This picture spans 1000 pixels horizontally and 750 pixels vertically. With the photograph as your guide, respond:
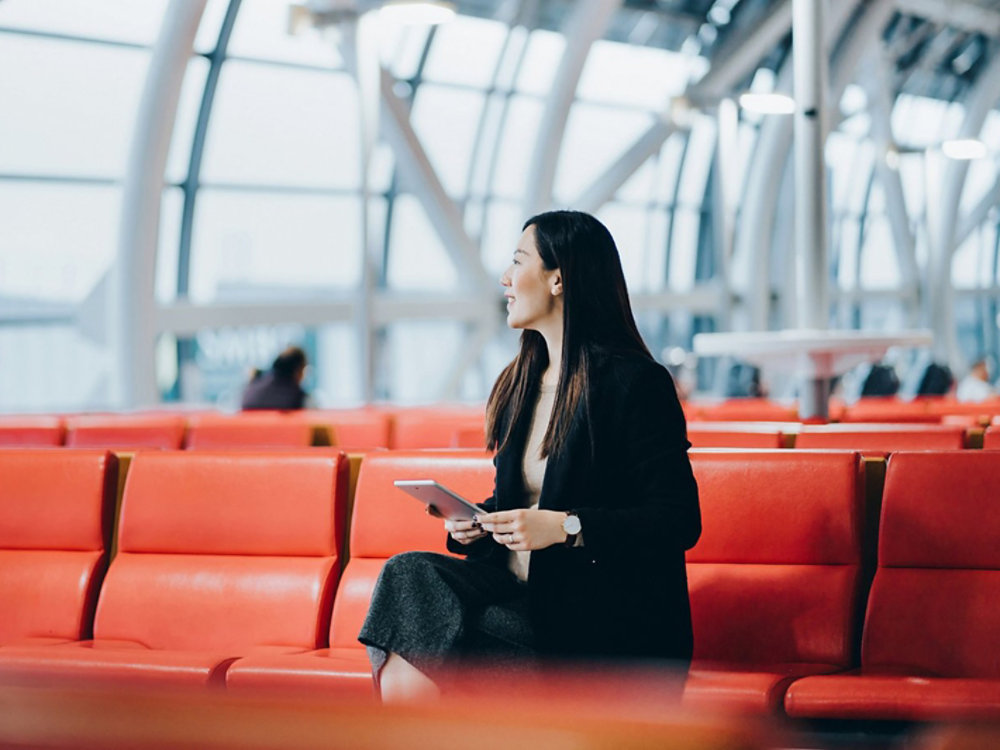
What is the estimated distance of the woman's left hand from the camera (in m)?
3.04

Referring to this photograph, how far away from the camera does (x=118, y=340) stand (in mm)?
16797

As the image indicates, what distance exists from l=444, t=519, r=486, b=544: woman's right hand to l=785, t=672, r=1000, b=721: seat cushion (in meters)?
0.87

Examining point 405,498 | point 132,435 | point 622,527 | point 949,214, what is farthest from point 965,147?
point 622,527

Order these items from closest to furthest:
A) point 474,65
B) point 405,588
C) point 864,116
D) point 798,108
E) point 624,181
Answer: point 405,588 < point 798,108 < point 474,65 < point 624,181 < point 864,116

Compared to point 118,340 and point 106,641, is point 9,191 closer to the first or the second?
point 118,340

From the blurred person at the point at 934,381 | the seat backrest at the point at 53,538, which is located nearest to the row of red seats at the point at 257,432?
the seat backrest at the point at 53,538

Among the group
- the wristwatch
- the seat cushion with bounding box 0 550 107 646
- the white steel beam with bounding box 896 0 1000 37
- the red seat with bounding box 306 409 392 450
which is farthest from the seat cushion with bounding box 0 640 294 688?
the white steel beam with bounding box 896 0 1000 37

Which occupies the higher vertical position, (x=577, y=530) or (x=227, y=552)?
(x=577, y=530)

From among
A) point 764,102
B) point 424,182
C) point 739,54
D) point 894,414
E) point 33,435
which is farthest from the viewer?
point 739,54

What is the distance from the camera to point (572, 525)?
3.08 metres

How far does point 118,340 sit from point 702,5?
14.4 metres

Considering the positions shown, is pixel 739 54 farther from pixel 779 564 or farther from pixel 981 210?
pixel 779 564

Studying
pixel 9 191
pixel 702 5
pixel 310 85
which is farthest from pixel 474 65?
pixel 9 191

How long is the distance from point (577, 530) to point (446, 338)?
67.9 ft
